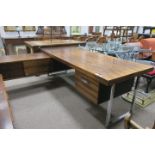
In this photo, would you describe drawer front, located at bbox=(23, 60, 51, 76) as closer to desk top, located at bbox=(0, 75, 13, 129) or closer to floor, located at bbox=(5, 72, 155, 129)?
floor, located at bbox=(5, 72, 155, 129)

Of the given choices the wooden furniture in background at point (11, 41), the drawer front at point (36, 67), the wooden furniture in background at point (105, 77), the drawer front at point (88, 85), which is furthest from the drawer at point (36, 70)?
the wooden furniture in background at point (11, 41)

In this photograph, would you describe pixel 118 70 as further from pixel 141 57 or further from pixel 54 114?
pixel 141 57

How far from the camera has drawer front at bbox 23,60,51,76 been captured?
7.55 feet

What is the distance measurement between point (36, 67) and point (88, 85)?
110 cm

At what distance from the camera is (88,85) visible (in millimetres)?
1690

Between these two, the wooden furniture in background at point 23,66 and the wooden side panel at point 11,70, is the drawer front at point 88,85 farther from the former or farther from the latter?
the wooden side panel at point 11,70

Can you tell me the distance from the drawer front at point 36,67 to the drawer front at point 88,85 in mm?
852

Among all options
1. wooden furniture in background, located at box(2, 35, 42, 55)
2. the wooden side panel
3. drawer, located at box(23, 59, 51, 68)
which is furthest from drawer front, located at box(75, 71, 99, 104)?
wooden furniture in background, located at box(2, 35, 42, 55)

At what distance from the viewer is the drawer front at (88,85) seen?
161cm

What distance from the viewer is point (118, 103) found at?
2297 millimetres

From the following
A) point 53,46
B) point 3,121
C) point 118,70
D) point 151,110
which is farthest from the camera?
point 53,46

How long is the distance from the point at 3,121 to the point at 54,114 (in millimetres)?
885

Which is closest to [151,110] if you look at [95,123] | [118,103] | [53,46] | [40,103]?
[118,103]

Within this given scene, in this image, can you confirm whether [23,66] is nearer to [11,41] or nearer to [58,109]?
[58,109]
